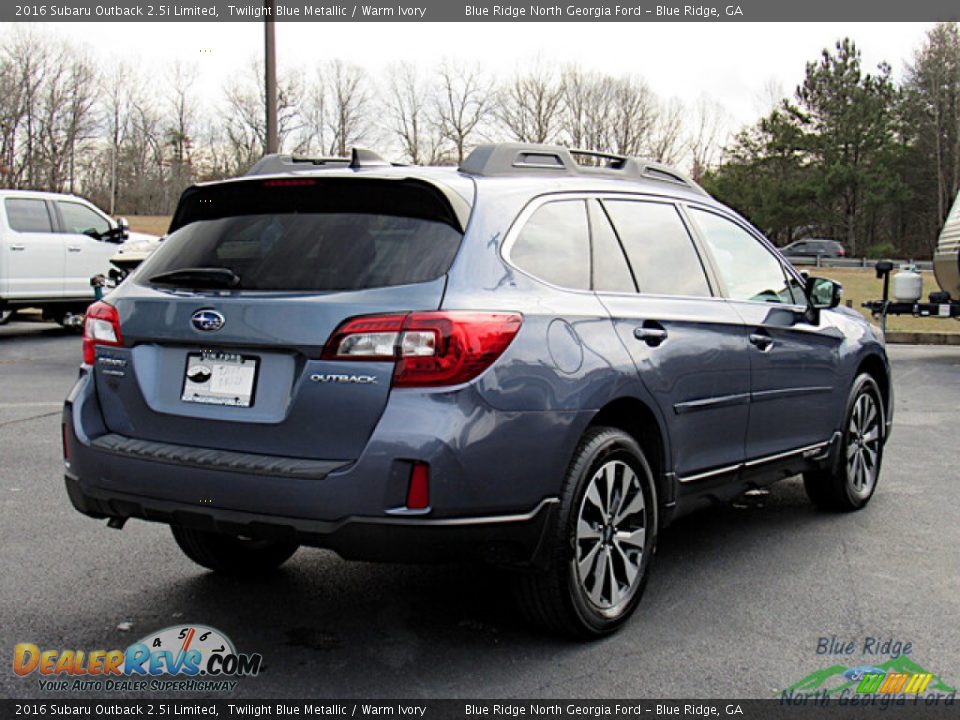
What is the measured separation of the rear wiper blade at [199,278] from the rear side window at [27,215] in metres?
13.1

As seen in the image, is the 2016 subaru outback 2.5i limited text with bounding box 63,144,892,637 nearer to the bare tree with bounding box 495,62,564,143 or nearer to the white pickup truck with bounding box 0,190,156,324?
the white pickup truck with bounding box 0,190,156,324

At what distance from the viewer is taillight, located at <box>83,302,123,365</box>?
3.83 meters

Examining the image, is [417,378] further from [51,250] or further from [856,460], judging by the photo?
[51,250]

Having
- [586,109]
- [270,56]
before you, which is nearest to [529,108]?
[586,109]

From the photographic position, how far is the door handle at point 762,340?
4.92 metres

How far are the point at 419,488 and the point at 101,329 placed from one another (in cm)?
144

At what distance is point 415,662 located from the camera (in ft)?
11.9

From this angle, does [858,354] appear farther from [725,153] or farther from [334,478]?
[725,153]

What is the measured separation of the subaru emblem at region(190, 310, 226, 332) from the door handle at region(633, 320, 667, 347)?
5.08 feet

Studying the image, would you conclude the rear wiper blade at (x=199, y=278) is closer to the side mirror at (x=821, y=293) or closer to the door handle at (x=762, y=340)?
the door handle at (x=762, y=340)

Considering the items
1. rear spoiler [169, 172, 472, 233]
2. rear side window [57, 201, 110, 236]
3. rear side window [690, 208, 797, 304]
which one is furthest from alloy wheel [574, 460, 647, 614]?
rear side window [57, 201, 110, 236]

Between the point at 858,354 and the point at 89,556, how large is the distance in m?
4.15

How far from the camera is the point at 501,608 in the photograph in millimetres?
4207

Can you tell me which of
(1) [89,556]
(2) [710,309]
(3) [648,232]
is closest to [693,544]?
(2) [710,309]
